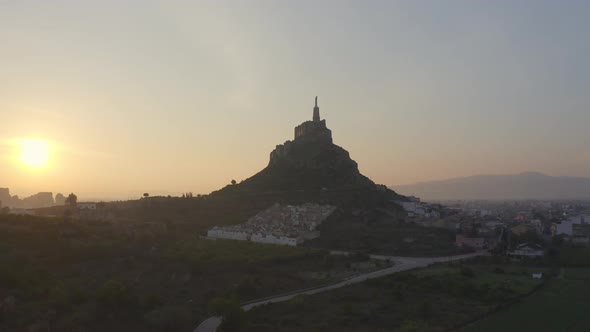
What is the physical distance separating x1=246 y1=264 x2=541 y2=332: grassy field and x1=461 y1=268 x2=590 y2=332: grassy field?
911 millimetres

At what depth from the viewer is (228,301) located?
76.5ft

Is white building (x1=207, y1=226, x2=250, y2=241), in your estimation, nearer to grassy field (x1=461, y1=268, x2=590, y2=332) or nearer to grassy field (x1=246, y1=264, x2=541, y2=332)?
grassy field (x1=246, y1=264, x2=541, y2=332)

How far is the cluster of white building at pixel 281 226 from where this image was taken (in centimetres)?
5303

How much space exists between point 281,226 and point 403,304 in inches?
1263

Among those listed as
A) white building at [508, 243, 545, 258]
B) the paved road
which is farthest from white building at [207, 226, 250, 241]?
white building at [508, 243, 545, 258]

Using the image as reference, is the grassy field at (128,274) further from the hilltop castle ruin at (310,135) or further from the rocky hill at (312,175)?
the hilltop castle ruin at (310,135)

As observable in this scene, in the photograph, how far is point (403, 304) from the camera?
2797 centimetres

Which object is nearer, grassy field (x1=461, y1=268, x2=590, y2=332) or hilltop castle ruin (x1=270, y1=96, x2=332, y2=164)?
grassy field (x1=461, y1=268, x2=590, y2=332)

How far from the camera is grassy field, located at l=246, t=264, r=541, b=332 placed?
23516mm

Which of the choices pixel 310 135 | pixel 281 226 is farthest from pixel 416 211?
pixel 281 226

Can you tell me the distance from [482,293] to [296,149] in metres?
60.6

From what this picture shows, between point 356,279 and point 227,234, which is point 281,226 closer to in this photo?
point 227,234

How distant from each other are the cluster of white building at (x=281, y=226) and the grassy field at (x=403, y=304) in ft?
65.9

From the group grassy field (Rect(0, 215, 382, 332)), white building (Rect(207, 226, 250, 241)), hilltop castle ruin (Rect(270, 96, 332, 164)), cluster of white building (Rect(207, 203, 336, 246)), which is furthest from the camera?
hilltop castle ruin (Rect(270, 96, 332, 164))
